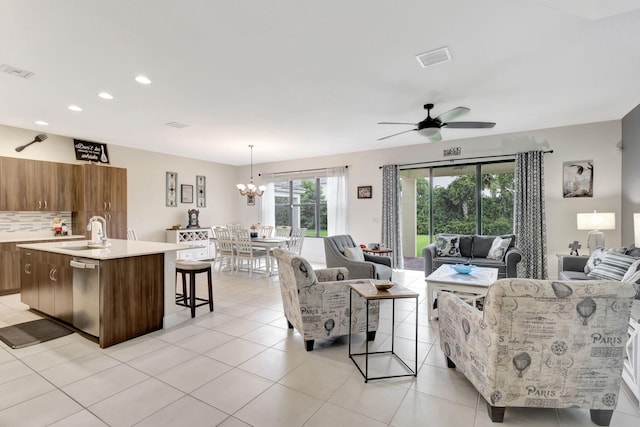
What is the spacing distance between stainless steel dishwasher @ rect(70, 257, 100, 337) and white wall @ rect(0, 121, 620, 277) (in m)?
3.84

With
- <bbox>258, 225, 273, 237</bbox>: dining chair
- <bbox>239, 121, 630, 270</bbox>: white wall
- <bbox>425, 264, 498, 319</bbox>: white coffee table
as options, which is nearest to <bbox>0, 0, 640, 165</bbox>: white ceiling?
<bbox>239, 121, 630, 270</bbox>: white wall

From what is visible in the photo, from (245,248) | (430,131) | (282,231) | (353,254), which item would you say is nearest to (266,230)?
(282,231)

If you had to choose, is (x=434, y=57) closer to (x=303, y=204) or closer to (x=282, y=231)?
(x=282, y=231)

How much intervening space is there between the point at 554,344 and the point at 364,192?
5.70 m

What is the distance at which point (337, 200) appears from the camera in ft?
24.9

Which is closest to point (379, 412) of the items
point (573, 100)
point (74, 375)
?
point (74, 375)

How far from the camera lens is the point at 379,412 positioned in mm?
1951

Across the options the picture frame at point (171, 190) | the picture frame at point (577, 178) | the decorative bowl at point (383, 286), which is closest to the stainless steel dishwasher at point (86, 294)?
the decorative bowl at point (383, 286)

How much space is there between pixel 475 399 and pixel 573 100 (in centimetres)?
407

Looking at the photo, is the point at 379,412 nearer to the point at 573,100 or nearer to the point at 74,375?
the point at 74,375

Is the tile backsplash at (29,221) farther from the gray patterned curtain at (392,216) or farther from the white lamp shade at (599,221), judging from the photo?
the white lamp shade at (599,221)

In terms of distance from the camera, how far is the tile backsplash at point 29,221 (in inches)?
204

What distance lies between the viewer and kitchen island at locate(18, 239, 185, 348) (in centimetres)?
289

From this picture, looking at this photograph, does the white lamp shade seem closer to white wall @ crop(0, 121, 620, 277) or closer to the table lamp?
the table lamp
